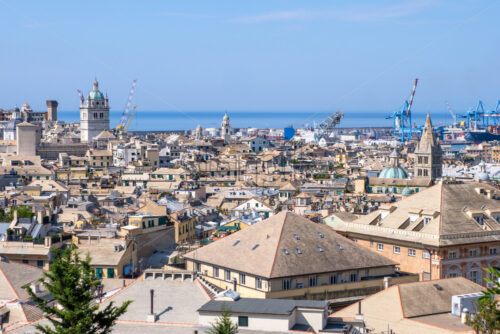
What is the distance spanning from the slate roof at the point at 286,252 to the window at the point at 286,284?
0.25 meters

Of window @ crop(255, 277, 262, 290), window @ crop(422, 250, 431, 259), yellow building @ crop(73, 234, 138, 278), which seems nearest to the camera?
window @ crop(255, 277, 262, 290)

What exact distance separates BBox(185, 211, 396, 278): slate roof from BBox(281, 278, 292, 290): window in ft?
0.83

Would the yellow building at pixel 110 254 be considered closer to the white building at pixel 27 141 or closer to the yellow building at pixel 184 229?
the yellow building at pixel 184 229

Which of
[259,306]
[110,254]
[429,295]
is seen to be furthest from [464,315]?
[110,254]

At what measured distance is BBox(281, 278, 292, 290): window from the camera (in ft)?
115

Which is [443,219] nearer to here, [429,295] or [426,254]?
[426,254]

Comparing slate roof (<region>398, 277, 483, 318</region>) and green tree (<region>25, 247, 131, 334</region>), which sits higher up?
green tree (<region>25, 247, 131, 334</region>)

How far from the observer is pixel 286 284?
3516 centimetres

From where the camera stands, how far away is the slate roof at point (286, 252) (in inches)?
1410

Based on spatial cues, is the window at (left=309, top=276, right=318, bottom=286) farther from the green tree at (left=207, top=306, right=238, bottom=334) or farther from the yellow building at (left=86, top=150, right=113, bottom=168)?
the yellow building at (left=86, top=150, right=113, bottom=168)

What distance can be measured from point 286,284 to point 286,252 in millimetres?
1672

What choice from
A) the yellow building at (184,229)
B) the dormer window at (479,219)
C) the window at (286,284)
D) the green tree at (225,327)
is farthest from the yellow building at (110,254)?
the dormer window at (479,219)

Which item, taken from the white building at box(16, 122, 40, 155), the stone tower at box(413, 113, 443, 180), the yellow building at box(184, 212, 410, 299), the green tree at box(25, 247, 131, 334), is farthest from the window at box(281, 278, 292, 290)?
the white building at box(16, 122, 40, 155)

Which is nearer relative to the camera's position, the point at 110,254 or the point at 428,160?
the point at 110,254
